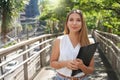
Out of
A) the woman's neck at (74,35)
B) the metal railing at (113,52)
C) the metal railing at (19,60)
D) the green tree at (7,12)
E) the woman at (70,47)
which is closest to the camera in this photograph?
the woman at (70,47)

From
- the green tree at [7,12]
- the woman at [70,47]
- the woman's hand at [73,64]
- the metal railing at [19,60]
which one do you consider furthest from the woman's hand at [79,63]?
the green tree at [7,12]

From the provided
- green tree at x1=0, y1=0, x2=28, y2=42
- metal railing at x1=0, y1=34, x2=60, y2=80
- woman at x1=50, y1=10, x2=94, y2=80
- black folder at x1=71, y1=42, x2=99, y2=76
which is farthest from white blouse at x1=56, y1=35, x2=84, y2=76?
green tree at x1=0, y1=0, x2=28, y2=42

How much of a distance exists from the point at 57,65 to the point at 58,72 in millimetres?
152

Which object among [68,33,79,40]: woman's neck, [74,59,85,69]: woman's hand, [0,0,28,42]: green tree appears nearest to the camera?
[74,59,85,69]: woman's hand

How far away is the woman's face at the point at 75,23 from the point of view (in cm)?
405

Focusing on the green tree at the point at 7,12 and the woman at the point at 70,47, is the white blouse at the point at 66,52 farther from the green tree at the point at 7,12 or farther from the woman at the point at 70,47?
the green tree at the point at 7,12

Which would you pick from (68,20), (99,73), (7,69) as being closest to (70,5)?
(99,73)

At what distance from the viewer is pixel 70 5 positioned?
75.7 feet

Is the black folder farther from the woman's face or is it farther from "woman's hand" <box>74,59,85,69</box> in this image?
the woman's face

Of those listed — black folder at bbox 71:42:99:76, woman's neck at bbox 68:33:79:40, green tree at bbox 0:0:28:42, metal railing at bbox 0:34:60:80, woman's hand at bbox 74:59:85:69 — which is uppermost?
woman's neck at bbox 68:33:79:40

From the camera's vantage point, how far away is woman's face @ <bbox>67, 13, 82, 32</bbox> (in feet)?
13.3

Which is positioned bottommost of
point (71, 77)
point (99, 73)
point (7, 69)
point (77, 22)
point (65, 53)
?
point (99, 73)

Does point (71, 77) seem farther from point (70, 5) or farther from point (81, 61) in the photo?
point (70, 5)

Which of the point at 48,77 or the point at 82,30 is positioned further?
the point at 48,77
